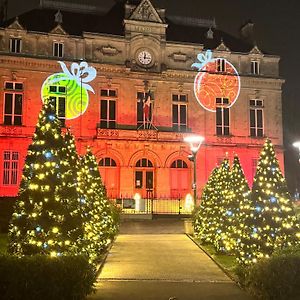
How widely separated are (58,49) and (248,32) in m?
18.6

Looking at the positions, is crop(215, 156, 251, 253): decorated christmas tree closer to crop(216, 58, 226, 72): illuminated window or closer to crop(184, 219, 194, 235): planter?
crop(184, 219, 194, 235): planter

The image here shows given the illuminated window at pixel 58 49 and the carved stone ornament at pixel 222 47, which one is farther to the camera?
the carved stone ornament at pixel 222 47

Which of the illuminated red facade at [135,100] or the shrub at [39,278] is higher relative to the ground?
the illuminated red facade at [135,100]

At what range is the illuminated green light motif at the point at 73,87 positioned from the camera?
34.7 metres

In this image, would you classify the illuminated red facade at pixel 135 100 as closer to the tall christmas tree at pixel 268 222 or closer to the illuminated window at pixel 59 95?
the illuminated window at pixel 59 95

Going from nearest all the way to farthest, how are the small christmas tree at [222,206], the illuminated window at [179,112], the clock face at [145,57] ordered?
the small christmas tree at [222,206], the clock face at [145,57], the illuminated window at [179,112]

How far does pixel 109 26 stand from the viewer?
1487 inches

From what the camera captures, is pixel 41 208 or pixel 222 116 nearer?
pixel 41 208

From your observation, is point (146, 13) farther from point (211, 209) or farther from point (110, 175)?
point (211, 209)

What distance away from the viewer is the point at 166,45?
37375 mm

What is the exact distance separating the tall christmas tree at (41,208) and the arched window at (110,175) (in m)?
22.0

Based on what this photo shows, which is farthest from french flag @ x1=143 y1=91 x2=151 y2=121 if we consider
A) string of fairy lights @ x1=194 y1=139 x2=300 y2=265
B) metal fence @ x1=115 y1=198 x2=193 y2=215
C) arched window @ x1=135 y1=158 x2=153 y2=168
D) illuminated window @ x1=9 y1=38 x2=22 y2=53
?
string of fairy lights @ x1=194 y1=139 x2=300 y2=265

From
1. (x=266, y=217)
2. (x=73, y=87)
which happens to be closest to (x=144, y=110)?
(x=73, y=87)

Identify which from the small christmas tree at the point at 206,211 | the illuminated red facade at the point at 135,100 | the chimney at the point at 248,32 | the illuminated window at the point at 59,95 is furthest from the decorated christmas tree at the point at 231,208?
the chimney at the point at 248,32
